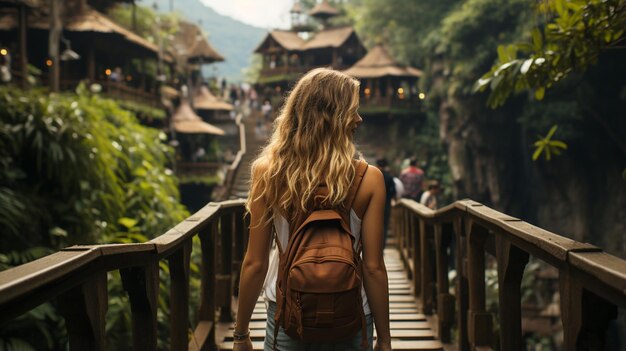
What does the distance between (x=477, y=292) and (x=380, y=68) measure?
29.3 meters

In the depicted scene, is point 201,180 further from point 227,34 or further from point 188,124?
point 227,34

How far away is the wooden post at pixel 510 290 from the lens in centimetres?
283

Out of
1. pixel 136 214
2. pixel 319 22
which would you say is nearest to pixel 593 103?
pixel 136 214

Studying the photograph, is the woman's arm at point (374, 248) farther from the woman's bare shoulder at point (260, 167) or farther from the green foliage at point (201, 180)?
the green foliage at point (201, 180)

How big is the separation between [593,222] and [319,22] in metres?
28.5

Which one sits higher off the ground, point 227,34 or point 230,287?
point 227,34

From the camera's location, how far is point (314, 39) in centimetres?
3712

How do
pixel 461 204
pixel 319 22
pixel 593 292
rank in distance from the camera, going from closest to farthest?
pixel 593 292 → pixel 461 204 → pixel 319 22

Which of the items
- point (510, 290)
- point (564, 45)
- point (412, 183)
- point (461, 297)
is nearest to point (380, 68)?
point (412, 183)

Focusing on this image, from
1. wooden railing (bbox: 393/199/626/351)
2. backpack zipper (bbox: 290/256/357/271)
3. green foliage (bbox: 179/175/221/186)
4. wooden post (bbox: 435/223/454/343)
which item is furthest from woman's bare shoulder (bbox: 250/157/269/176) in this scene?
green foliage (bbox: 179/175/221/186)

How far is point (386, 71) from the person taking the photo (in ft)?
104

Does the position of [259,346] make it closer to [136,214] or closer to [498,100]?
[498,100]

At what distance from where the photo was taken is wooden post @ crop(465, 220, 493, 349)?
369cm

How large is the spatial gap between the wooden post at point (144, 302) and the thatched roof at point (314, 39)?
33.6 meters
